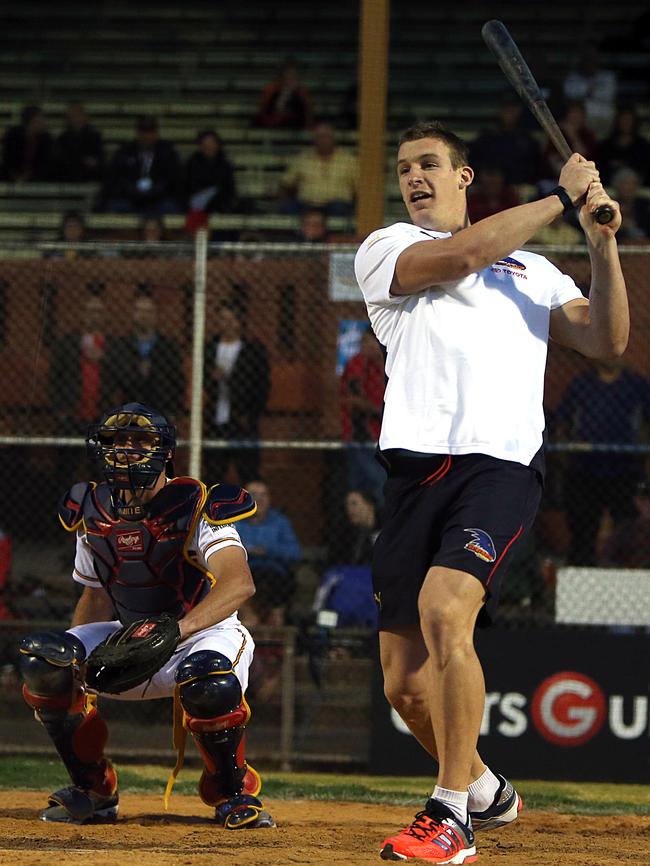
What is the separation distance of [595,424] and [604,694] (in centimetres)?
178

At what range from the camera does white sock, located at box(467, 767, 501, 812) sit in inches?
192

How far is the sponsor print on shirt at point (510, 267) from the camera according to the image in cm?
487

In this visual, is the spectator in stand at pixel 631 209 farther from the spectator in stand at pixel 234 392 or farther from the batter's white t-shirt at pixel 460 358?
the batter's white t-shirt at pixel 460 358

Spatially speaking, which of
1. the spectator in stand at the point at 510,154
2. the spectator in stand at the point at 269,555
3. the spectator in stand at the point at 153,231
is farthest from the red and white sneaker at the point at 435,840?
the spectator in stand at the point at 510,154

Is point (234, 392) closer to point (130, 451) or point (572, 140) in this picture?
Result: point (130, 451)

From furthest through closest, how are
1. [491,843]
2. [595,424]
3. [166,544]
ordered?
[595,424]
[166,544]
[491,843]

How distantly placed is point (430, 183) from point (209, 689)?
2.05 metres

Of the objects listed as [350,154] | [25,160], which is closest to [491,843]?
[350,154]

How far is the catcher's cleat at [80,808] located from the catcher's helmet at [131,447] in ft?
4.14

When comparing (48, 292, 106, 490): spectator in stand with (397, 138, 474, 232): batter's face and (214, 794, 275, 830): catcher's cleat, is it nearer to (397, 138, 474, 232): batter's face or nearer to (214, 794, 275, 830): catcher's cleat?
(214, 794, 275, 830): catcher's cleat

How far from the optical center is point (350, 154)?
13.5 meters

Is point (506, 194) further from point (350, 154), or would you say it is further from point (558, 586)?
point (558, 586)

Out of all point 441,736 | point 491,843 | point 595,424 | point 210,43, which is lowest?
point 491,843

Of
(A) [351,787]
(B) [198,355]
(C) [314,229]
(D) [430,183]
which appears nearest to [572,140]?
(C) [314,229]
